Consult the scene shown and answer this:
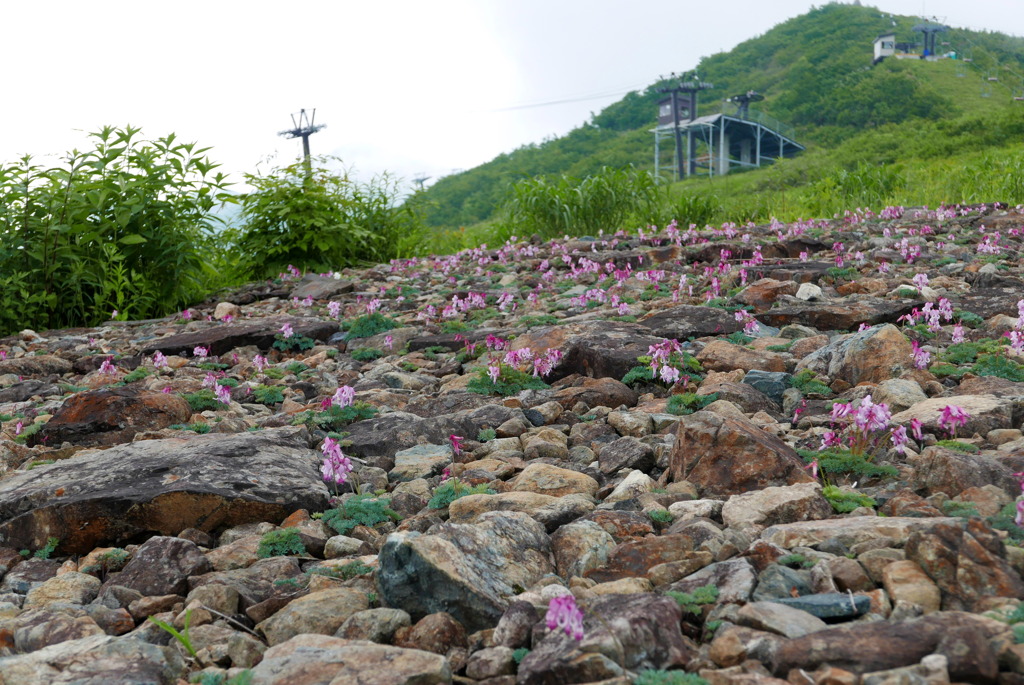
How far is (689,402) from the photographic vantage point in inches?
172

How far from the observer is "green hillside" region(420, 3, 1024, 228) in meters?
46.4

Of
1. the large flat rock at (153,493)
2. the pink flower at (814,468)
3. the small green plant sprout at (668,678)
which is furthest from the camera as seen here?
the large flat rock at (153,493)

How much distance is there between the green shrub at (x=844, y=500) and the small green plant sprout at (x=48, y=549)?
2.94 m

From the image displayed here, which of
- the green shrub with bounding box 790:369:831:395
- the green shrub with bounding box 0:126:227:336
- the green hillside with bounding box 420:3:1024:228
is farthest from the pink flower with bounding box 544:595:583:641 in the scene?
the green hillside with bounding box 420:3:1024:228

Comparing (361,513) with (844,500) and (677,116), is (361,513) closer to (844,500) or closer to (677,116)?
(844,500)

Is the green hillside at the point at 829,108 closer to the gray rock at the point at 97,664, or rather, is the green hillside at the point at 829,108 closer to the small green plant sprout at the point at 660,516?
the small green plant sprout at the point at 660,516

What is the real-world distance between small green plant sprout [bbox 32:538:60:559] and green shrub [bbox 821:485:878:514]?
294cm

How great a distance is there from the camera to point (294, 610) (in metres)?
2.54

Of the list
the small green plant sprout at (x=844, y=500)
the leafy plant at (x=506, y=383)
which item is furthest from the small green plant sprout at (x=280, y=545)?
the leafy plant at (x=506, y=383)

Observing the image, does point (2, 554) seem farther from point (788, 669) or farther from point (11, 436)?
point (788, 669)

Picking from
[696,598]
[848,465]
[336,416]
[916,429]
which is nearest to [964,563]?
[696,598]

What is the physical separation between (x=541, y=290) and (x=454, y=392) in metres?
3.56

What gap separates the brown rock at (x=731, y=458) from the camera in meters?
3.28

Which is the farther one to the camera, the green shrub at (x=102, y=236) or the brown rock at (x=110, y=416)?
the green shrub at (x=102, y=236)
